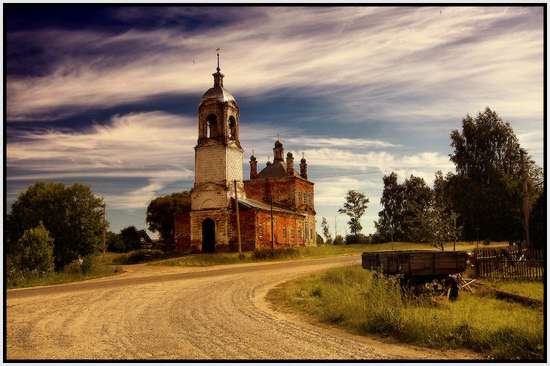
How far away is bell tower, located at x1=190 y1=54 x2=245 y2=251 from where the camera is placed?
1452 inches

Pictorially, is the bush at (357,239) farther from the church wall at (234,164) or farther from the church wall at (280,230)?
the church wall at (234,164)

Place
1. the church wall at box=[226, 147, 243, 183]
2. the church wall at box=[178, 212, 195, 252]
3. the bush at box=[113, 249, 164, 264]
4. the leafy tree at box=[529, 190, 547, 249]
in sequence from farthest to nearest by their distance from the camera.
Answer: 1. the church wall at box=[178, 212, 195, 252]
2. the church wall at box=[226, 147, 243, 183]
3. the bush at box=[113, 249, 164, 264]
4. the leafy tree at box=[529, 190, 547, 249]

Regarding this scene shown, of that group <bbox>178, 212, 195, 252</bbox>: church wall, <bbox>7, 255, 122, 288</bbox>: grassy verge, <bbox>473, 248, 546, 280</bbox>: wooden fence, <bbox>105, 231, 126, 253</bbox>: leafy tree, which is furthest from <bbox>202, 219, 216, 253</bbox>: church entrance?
<bbox>473, 248, 546, 280</bbox>: wooden fence

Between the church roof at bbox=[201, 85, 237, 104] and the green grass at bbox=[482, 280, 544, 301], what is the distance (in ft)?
89.0

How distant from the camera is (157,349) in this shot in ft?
23.1

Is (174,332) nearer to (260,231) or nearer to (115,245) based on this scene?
(260,231)

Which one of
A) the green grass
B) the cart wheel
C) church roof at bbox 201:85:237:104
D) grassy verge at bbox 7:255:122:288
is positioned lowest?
grassy verge at bbox 7:255:122:288

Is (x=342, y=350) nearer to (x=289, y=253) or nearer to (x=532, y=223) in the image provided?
(x=532, y=223)

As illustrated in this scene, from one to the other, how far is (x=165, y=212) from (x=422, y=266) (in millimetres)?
51484

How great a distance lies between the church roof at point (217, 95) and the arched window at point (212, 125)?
1410 millimetres

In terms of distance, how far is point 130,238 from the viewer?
189 ft

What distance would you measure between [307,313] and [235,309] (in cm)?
173

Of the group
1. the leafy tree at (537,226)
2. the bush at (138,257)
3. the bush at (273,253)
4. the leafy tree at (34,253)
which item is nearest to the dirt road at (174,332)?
the leafy tree at (34,253)

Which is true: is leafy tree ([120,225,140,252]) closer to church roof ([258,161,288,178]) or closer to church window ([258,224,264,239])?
church roof ([258,161,288,178])
